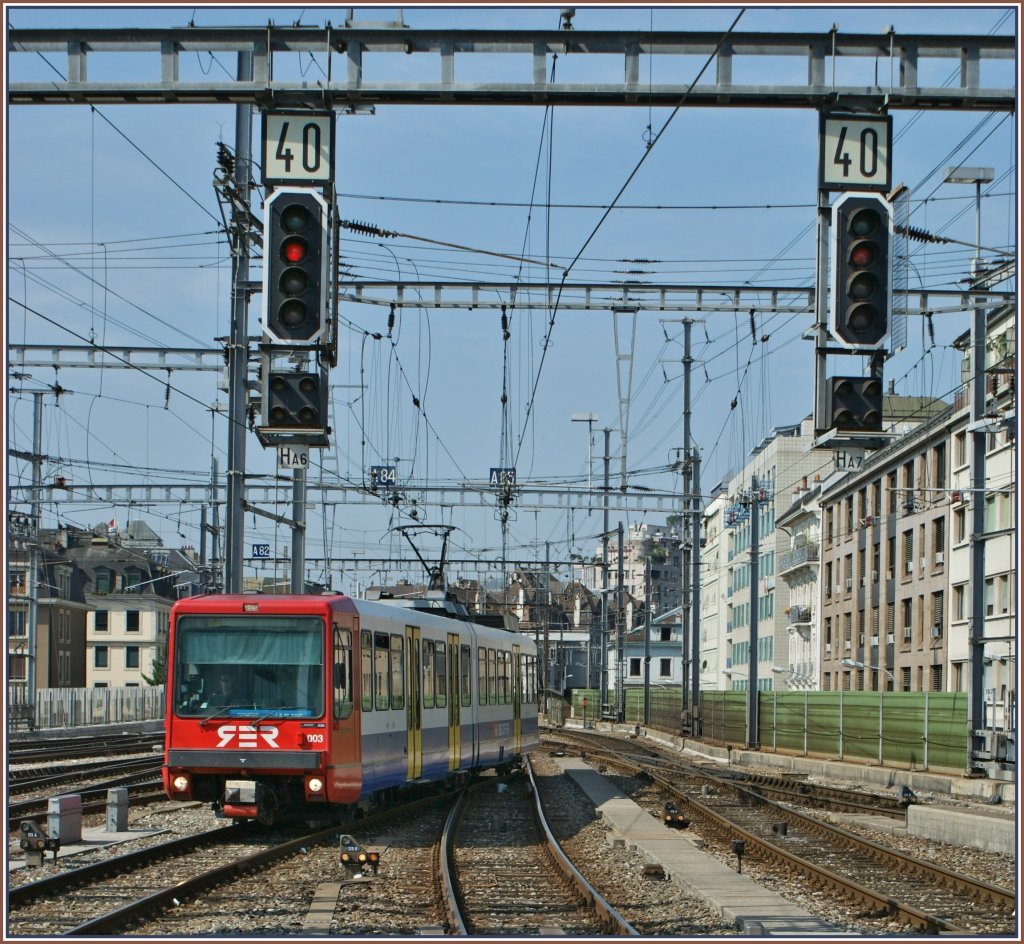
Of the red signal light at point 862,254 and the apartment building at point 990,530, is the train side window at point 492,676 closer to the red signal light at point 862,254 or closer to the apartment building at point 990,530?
the apartment building at point 990,530

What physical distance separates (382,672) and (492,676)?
9372 millimetres

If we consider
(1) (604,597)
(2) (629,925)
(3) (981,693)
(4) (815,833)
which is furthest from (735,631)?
(2) (629,925)

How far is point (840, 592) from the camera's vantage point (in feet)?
202

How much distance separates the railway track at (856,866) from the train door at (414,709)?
428cm

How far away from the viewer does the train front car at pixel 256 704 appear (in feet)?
58.7

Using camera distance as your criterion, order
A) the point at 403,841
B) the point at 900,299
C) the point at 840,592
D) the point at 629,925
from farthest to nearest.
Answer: the point at 840,592 < the point at 900,299 < the point at 403,841 < the point at 629,925

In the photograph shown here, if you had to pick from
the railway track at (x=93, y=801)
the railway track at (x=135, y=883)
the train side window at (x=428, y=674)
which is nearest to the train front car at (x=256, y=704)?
the railway track at (x=135, y=883)

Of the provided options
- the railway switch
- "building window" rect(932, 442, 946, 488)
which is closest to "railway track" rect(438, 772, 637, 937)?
the railway switch

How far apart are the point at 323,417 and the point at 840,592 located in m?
52.8

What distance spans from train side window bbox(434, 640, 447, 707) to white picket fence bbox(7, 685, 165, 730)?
2801 cm

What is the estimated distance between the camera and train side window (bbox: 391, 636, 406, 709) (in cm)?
2131

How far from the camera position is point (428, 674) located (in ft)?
77.7

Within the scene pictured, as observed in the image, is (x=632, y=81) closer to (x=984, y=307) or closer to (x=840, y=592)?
(x=984, y=307)

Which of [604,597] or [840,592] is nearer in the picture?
[840,592]
